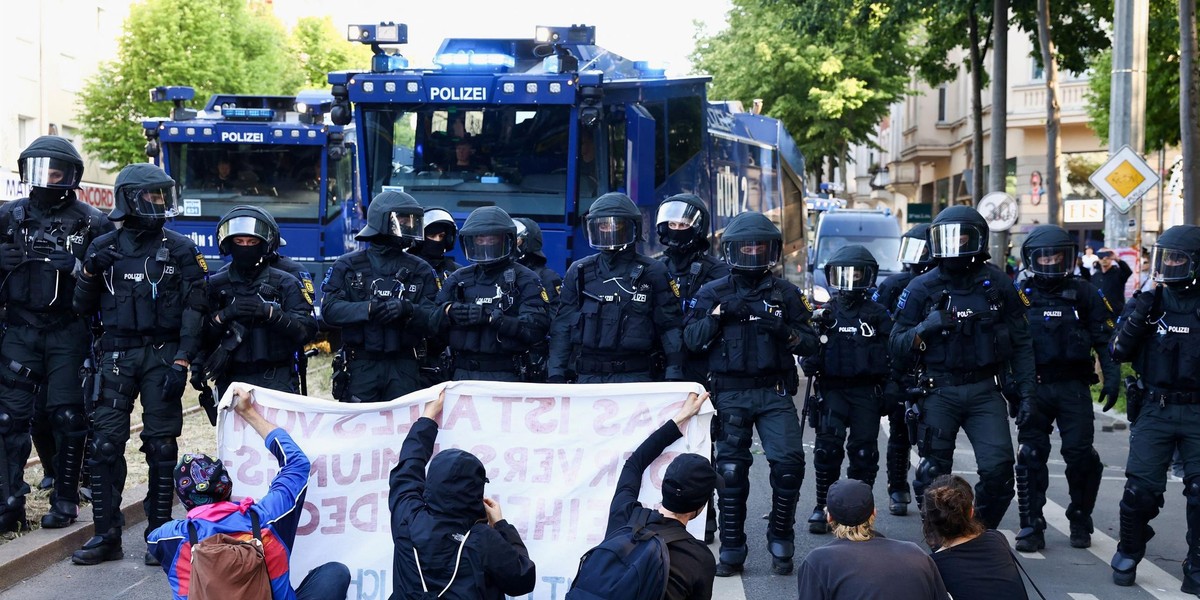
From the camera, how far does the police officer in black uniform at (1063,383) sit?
8.37 metres

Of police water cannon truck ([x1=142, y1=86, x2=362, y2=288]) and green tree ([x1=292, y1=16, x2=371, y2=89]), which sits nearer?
police water cannon truck ([x1=142, y1=86, x2=362, y2=288])

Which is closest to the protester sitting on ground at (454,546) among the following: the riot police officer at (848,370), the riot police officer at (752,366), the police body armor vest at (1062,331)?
the riot police officer at (752,366)

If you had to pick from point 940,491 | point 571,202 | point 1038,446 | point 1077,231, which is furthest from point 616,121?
point 1077,231

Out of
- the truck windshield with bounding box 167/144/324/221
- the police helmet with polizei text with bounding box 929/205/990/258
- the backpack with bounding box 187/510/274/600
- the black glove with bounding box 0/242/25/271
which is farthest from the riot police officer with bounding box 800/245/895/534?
the truck windshield with bounding box 167/144/324/221

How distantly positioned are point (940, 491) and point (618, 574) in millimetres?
1358

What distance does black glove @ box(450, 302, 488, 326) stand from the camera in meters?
7.87

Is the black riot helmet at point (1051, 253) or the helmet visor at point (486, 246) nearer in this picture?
the helmet visor at point (486, 246)

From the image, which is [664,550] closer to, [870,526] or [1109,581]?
[870,526]

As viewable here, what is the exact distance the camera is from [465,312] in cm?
790

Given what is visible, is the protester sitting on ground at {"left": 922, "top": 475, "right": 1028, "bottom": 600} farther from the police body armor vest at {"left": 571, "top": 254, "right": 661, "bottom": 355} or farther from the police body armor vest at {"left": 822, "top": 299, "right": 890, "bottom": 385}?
the police body armor vest at {"left": 822, "top": 299, "right": 890, "bottom": 385}

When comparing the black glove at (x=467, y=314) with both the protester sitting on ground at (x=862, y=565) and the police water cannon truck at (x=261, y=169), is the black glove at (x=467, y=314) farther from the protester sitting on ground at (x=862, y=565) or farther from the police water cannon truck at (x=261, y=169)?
the police water cannon truck at (x=261, y=169)

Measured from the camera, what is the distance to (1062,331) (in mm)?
8422

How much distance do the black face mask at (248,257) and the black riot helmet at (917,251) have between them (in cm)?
525

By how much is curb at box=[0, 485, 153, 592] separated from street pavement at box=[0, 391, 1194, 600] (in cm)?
5
